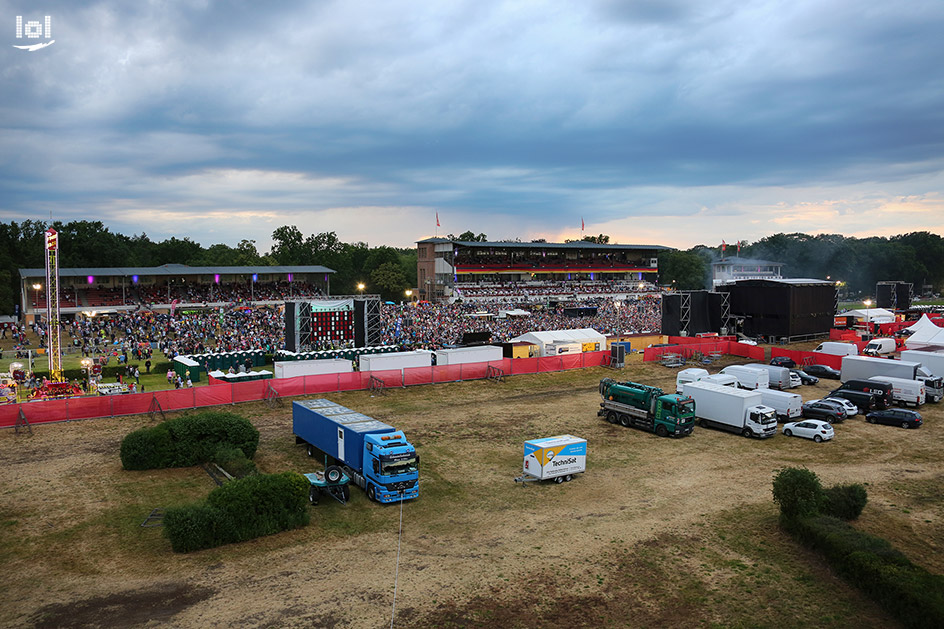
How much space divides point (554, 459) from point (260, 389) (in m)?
19.8

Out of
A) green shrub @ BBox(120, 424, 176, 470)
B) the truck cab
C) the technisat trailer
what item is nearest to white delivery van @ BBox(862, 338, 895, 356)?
the technisat trailer

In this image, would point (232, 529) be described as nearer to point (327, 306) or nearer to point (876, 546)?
point (876, 546)

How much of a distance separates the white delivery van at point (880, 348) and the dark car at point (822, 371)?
32.5ft

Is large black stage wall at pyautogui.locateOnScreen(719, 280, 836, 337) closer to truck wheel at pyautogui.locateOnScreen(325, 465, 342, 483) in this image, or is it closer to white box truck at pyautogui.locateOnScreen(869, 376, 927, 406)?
white box truck at pyautogui.locateOnScreen(869, 376, 927, 406)

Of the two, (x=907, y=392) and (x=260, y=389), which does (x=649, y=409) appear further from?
(x=260, y=389)

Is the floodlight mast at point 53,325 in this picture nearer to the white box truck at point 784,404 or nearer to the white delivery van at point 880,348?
the white box truck at point 784,404

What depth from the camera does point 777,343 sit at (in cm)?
6025

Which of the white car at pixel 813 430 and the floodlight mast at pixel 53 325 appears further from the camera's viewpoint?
the floodlight mast at pixel 53 325

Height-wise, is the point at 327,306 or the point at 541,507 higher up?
the point at 327,306

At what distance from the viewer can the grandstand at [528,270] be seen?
100 metres

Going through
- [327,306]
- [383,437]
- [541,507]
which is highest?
[327,306]

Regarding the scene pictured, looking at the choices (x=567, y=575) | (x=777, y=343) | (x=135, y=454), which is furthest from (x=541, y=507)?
(x=777, y=343)

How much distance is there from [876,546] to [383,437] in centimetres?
1373

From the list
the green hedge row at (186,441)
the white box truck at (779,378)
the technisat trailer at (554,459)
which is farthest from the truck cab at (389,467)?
the white box truck at (779,378)
